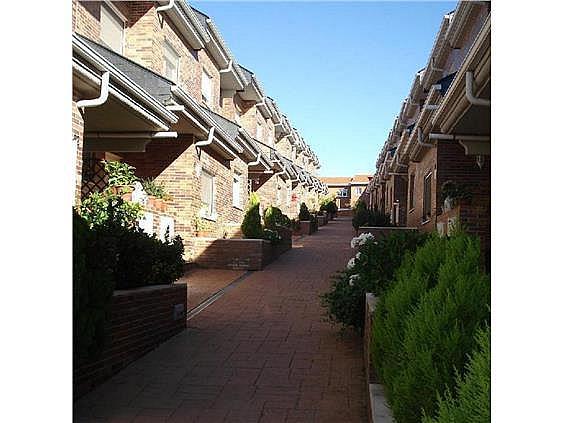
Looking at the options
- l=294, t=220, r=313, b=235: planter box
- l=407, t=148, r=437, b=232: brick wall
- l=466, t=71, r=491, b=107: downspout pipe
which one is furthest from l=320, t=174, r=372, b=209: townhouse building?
l=466, t=71, r=491, b=107: downspout pipe

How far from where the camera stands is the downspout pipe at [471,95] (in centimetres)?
808

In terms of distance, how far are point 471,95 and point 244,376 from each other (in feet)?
15.3

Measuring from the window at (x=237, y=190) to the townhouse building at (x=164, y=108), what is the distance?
0.14 feet

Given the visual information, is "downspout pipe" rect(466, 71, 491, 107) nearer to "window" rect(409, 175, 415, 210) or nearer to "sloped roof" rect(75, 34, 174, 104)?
"sloped roof" rect(75, 34, 174, 104)

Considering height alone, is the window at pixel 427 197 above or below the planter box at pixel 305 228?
above

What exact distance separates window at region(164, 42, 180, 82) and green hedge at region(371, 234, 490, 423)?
12.8m

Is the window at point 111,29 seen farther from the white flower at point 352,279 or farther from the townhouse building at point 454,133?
the white flower at point 352,279

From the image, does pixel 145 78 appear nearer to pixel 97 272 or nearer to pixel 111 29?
pixel 111 29

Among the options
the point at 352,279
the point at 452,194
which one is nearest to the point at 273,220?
the point at 452,194

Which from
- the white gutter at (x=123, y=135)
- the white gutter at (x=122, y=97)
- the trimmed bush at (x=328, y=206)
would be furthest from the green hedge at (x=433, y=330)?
the trimmed bush at (x=328, y=206)

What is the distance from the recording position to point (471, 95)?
823 centimetres

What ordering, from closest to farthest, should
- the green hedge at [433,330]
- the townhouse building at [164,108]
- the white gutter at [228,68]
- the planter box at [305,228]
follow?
the green hedge at [433,330], the townhouse building at [164,108], the white gutter at [228,68], the planter box at [305,228]
